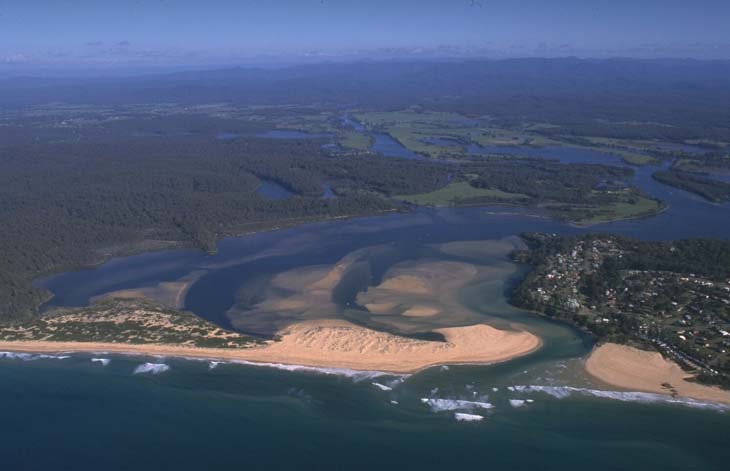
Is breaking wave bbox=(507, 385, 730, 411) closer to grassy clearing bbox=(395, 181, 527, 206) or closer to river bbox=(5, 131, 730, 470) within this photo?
river bbox=(5, 131, 730, 470)

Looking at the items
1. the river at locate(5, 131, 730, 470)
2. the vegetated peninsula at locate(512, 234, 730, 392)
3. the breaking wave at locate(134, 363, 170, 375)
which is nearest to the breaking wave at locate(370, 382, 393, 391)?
the river at locate(5, 131, 730, 470)

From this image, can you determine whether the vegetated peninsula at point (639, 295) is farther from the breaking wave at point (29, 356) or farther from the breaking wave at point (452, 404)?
the breaking wave at point (29, 356)

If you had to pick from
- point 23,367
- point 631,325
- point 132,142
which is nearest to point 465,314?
point 631,325

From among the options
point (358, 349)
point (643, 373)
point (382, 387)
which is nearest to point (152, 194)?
point (358, 349)

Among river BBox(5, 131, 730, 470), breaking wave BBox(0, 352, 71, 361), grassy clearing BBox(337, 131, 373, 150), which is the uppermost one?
grassy clearing BBox(337, 131, 373, 150)

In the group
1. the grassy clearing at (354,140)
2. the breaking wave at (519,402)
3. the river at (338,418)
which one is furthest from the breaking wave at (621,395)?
the grassy clearing at (354,140)

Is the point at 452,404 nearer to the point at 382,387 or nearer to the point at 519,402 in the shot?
the point at 519,402
